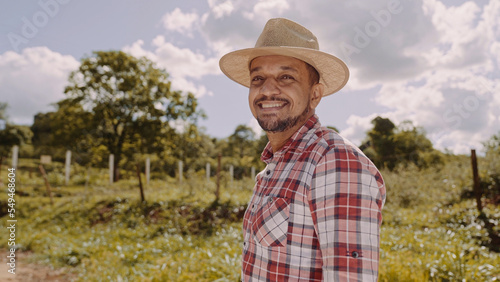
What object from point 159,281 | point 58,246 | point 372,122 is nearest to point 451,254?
point 159,281

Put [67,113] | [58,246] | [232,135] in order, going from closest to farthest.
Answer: [58,246], [67,113], [232,135]

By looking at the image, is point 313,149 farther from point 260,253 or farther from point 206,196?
point 206,196

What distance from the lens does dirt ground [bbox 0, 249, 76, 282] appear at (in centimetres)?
640

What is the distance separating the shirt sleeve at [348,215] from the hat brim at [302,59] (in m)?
0.68

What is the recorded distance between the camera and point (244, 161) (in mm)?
33750

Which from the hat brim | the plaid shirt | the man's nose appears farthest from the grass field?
the man's nose

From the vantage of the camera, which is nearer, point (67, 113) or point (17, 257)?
point (17, 257)

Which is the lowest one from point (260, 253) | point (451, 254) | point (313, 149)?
point (451, 254)

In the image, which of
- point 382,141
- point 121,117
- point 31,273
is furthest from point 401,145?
point 31,273

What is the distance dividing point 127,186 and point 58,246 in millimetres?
8199

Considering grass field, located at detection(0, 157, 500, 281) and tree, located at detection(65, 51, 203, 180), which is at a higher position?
tree, located at detection(65, 51, 203, 180)

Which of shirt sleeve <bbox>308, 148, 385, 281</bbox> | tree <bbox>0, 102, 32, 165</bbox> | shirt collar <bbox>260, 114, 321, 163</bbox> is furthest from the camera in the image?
tree <bbox>0, 102, 32, 165</bbox>

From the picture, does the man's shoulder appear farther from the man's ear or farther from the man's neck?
the man's ear

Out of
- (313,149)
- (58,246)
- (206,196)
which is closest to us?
(313,149)
